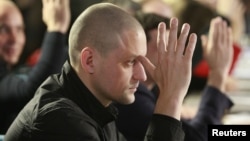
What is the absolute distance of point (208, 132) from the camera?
1.54m

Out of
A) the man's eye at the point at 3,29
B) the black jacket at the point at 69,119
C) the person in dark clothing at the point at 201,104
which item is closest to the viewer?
the black jacket at the point at 69,119

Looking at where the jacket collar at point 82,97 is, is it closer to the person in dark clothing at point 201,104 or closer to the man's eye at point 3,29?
the person in dark clothing at point 201,104

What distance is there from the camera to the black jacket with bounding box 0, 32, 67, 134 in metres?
1.51

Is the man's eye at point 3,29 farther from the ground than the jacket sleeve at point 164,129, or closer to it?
farther from the ground

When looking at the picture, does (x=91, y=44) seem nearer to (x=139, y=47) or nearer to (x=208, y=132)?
(x=139, y=47)

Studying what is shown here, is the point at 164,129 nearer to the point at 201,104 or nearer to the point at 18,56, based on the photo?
the point at 201,104

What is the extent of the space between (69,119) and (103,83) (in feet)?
0.50

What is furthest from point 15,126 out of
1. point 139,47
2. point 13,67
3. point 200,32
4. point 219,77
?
point 200,32

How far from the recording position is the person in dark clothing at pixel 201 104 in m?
1.50

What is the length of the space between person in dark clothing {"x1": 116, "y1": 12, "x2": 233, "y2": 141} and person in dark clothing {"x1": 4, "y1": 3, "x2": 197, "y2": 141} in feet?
0.87

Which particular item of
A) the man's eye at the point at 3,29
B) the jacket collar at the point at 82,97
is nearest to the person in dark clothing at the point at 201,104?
the jacket collar at the point at 82,97

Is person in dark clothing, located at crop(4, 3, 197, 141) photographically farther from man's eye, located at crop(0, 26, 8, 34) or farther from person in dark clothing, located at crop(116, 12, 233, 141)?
man's eye, located at crop(0, 26, 8, 34)

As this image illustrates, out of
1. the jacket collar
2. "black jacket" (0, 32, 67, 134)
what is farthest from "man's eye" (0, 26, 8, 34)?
the jacket collar

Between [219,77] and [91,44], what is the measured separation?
0.55m
